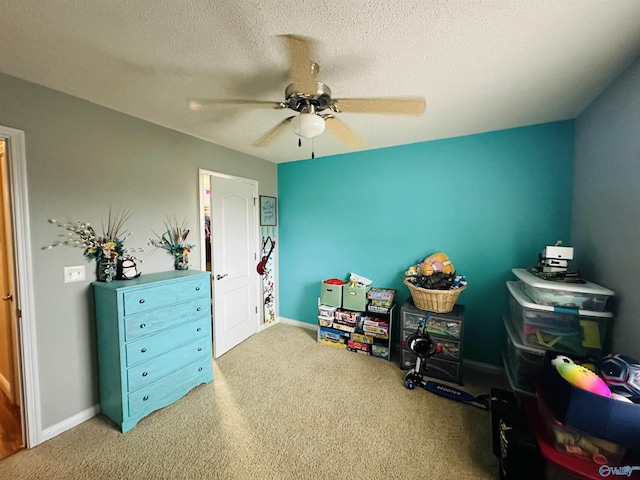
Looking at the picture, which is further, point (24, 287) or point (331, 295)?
point (331, 295)

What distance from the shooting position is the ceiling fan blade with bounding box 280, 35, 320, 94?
95 centimetres

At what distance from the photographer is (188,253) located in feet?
8.12

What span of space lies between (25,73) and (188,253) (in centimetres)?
156

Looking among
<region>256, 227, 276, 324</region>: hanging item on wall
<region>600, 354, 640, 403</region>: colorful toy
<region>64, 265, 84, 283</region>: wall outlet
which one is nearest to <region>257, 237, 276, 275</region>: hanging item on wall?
<region>256, 227, 276, 324</region>: hanging item on wall

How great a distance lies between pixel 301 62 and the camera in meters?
1.05

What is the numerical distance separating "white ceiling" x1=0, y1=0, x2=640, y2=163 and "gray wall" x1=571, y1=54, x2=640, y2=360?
6.5 inches

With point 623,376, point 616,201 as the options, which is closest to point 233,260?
point 623,376

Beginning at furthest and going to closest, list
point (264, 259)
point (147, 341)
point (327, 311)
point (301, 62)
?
point (264, 259), point (327, 311), point (147, 341), point (301, 62)

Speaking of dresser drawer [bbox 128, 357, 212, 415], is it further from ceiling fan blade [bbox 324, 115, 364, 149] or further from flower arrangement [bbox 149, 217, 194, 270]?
ceiling fan blade [bbox 324, 115, 364, 149]

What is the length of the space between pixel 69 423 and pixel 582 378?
10.3ft

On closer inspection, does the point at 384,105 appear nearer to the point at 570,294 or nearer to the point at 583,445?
the point at 570,294

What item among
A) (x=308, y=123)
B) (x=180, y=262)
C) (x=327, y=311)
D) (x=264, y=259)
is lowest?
(x=327, y=311)

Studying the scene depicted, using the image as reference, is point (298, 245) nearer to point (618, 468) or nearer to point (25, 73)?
point (25, 73)

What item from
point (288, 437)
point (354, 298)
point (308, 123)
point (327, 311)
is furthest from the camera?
point (327, 311)
